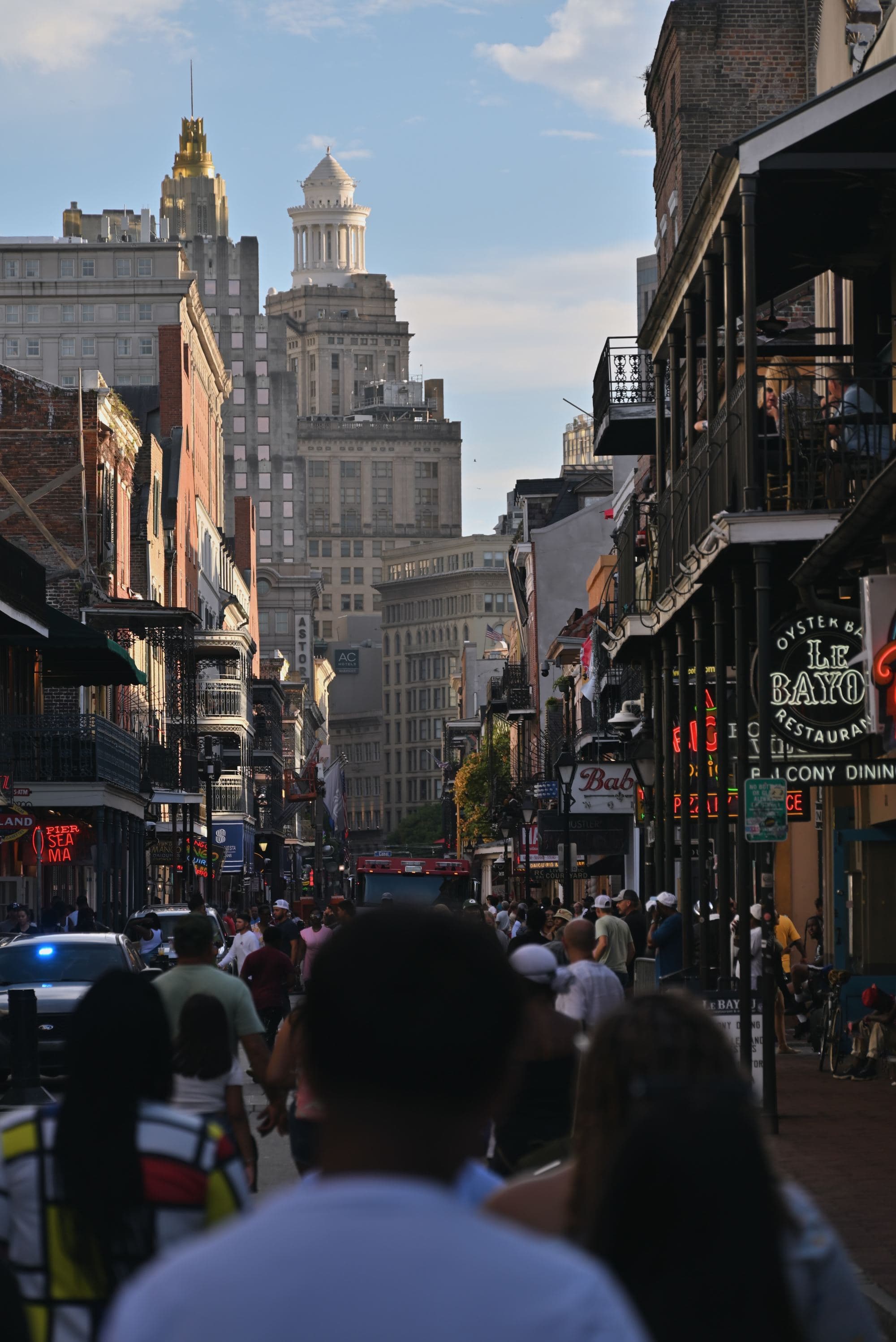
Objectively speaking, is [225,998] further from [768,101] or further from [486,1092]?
[768,101]

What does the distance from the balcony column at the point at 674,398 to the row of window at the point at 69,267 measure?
82.9 metres

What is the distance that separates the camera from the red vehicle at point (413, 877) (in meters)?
76.1

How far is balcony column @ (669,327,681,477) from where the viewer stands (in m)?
21.9

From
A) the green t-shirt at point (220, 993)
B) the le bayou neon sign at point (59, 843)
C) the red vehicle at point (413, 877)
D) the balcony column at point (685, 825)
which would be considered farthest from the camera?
the red vehicle at point (413, 877)

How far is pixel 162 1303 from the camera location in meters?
2.30

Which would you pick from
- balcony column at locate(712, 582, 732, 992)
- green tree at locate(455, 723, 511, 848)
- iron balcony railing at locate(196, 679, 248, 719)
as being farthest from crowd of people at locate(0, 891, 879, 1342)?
iron balcony railing at locate(196, 679, 248, 719)

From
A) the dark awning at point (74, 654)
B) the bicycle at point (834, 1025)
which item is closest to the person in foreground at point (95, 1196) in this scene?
the bicycle at point (834, 1025)

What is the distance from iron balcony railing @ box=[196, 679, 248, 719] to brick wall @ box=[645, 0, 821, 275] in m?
50.8

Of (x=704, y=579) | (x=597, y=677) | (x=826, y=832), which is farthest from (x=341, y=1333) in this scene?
(x=597, y=677)

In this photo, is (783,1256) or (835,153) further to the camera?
(835,153)

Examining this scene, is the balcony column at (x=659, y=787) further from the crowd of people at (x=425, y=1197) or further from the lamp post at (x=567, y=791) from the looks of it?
the crowd of people at (x=425, y=1197)

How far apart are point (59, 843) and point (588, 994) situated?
98.3ft

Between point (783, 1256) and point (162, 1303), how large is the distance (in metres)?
0.98

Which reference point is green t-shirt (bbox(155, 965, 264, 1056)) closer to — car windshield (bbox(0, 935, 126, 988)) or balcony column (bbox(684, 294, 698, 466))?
car windshield (bbox(0, 935, 126, 988))
